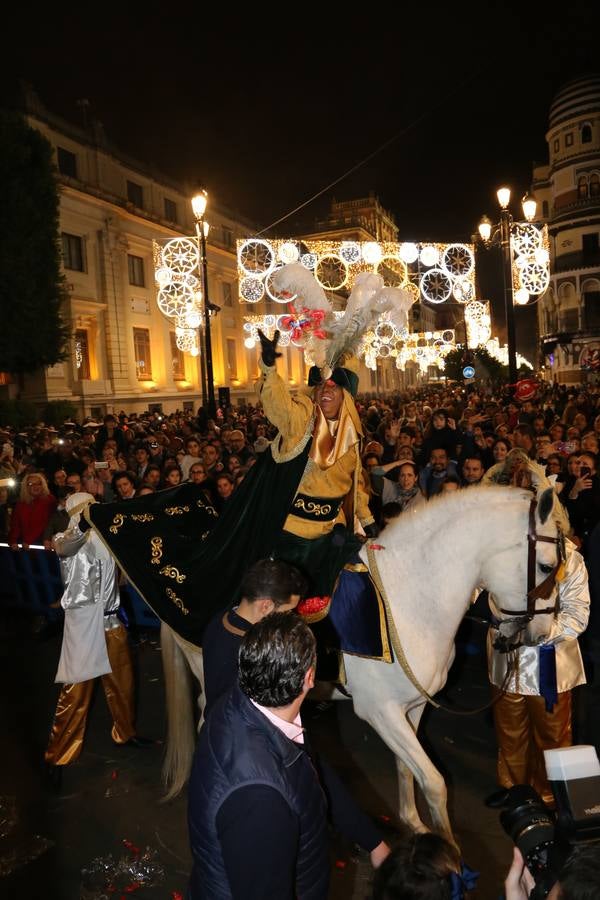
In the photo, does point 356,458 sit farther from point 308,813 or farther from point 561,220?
point 561,220

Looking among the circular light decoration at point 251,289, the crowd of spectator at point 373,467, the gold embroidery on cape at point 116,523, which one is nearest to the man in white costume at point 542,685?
the crowd of spectator at point 373,467

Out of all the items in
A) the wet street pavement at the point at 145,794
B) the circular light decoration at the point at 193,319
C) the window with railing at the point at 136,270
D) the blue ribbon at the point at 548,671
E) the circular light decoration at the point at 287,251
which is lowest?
the wet street pavement at the point at 145,794

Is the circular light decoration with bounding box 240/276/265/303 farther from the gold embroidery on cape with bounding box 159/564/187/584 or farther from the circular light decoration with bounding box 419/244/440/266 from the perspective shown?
the gold embroidery on cape with bounding box 159/564/187/584

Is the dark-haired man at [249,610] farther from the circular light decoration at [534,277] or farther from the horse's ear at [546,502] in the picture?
the circular light decoration at [534,277]

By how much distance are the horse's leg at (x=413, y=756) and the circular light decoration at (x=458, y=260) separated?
1411 centimetres

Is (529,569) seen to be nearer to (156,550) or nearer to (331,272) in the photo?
(156,550)

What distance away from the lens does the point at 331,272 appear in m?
16.5

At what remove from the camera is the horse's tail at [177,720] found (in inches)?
187

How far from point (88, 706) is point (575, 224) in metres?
54.1

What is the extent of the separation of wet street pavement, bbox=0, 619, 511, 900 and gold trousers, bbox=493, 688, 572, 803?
34cm

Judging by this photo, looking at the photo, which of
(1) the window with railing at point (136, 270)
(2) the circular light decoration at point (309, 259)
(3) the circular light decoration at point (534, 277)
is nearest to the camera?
(3) the circular light decoration at point (534, 277)

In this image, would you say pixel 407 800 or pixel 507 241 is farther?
pixel 507 241

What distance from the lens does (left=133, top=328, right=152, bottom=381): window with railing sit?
1374 inches

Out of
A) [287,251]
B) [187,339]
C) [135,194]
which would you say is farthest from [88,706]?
[135,194]
